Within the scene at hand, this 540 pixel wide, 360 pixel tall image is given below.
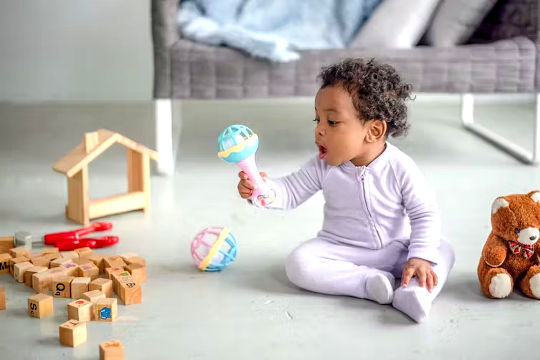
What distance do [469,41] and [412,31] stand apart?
0.25 meters

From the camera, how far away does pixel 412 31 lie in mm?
2455

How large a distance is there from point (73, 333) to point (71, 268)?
293 millimetres

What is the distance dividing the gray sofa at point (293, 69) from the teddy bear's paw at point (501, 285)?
3.39 feet

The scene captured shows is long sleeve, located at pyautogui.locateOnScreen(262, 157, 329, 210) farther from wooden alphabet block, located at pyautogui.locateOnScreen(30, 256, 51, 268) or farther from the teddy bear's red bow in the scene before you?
wooden alphabet block, located at pyautogui.locateOnScreen(30, 256, 51, 268)

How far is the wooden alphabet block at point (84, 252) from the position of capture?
1.60 metres

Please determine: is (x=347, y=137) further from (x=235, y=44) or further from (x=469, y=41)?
(x=469, y=41)

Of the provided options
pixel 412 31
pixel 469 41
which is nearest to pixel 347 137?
pixel 412 31

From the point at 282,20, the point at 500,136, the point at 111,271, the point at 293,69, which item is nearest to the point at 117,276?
the point at 111,271

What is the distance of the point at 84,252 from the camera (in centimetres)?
161

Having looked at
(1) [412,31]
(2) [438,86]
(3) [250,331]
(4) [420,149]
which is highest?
(1) [412,31]

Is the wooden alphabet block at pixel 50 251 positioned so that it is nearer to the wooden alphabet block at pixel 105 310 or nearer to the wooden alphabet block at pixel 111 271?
the wooden alphabet block at pixel 111 271

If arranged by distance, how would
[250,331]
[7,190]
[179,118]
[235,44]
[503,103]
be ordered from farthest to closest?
[503,103] < [179,118] < [235,44] < [7,190] < [250,331]

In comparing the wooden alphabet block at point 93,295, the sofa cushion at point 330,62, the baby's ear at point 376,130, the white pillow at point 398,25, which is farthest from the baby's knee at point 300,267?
the white pillow at point 398,25

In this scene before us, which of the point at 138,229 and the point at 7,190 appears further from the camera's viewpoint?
the point at 7,190
